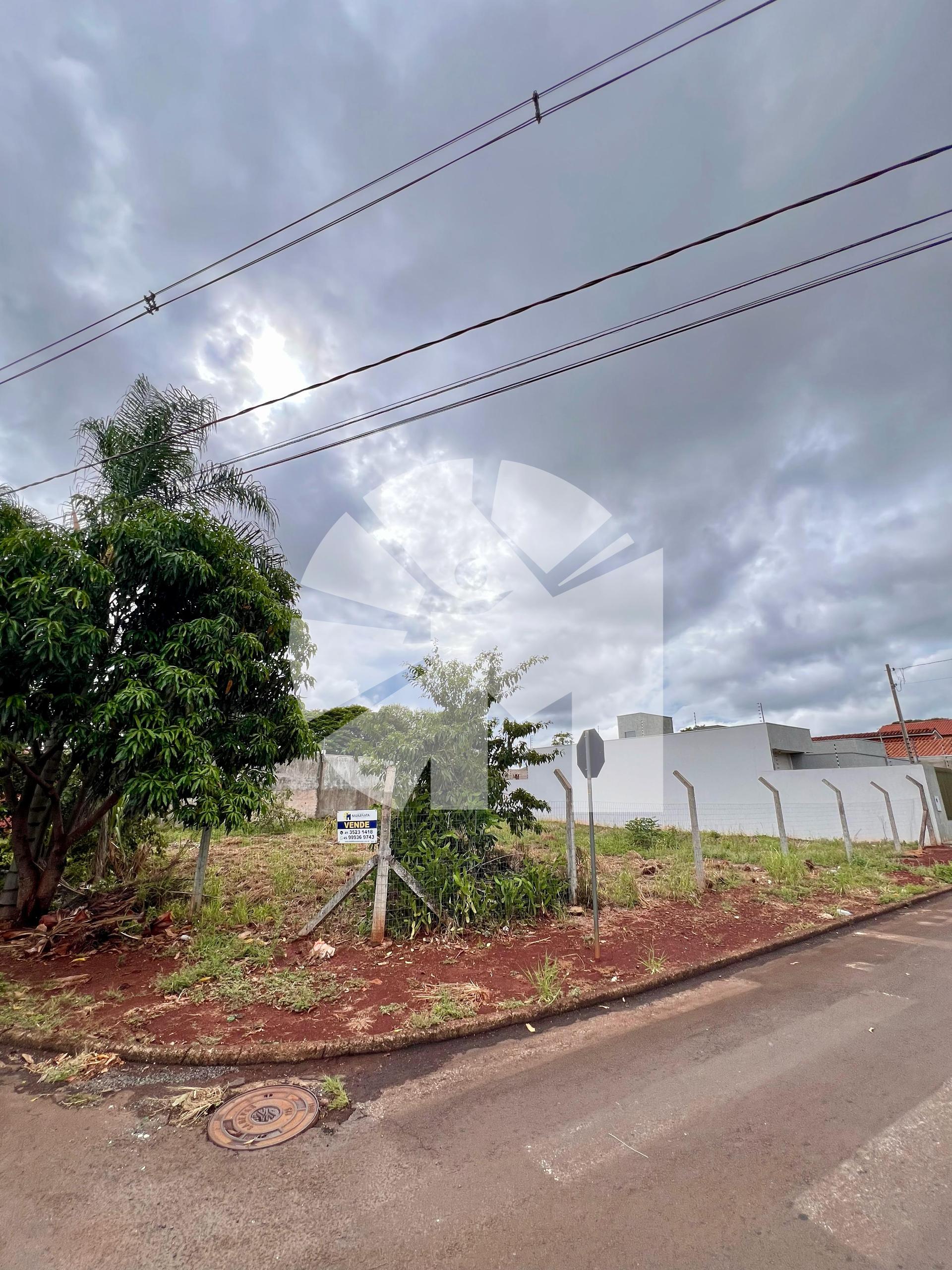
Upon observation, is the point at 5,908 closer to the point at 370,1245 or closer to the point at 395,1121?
the point at 395,1121

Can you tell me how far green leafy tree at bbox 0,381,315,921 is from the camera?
4.61 m

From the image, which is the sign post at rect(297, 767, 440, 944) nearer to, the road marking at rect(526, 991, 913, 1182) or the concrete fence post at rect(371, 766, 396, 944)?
the concrete fence post at rect(371, 766, 396, 944)

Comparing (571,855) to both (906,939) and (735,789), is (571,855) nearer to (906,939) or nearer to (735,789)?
(906,939)

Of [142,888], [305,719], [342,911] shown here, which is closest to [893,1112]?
[342,911]

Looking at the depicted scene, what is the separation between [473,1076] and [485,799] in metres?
3.69

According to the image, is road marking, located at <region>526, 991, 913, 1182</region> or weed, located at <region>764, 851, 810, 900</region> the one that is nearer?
road marking, located at <region>526, 991, 913, 1182</region>

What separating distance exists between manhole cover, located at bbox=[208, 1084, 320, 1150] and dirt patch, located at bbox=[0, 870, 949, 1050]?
0.46 m

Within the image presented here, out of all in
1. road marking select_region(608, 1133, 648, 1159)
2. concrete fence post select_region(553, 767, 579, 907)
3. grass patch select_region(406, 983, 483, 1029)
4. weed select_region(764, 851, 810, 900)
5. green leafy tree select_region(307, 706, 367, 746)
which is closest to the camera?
road marking select_region(608, 1133, 648, 1159)

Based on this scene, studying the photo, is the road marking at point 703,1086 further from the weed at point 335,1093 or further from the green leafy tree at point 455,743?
the green leafy tree at point 455,743

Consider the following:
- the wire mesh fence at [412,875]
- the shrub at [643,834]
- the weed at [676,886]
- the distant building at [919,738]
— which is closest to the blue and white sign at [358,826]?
the wire mesh fence at [412,875]

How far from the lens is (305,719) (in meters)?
6.35

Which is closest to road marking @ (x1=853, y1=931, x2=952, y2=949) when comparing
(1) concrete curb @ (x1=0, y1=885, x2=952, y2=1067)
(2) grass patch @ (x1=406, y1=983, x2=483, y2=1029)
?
(1) concrete curb @ (x1=0, y1=885, x2=952, y2=1067)

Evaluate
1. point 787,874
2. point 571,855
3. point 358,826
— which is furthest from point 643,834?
point 358,826

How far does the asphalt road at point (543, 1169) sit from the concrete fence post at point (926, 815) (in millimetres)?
15373
